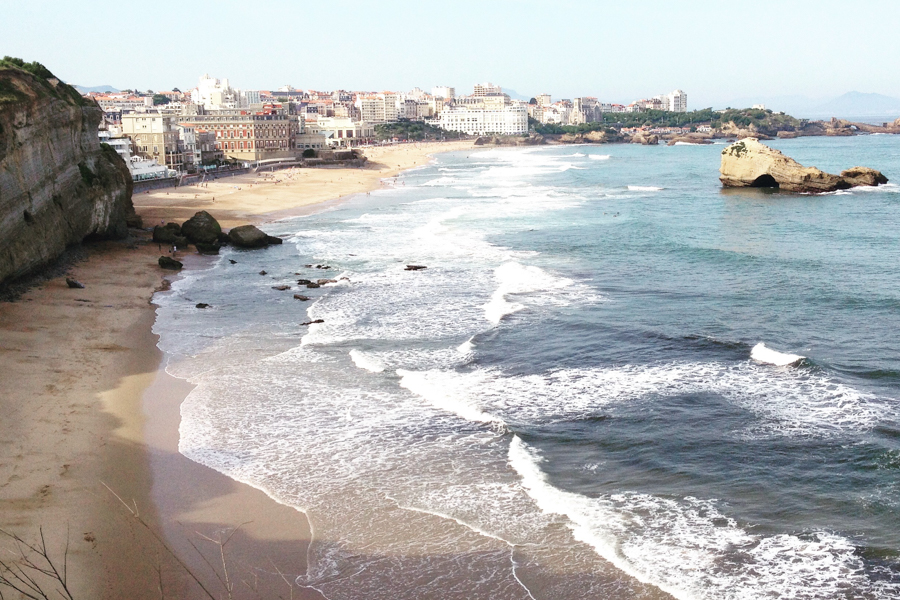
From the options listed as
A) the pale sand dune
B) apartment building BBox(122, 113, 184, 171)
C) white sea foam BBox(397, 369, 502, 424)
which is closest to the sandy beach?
white sea foam BBox(397, 369, 502, 424)

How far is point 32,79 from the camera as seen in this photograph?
2847 cm

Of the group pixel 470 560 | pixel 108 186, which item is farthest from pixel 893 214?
pixel 470 560

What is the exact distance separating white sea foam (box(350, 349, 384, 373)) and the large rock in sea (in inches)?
1895

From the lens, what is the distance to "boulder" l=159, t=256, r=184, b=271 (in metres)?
31.8

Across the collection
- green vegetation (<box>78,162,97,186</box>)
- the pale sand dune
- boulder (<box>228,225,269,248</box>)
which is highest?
green vegetation (<box>78,162,97,186</box>)

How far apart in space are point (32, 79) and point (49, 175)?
137 inches

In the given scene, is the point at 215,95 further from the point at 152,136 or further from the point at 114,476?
the point at 114,476

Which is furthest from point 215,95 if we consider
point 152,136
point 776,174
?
point 776,174

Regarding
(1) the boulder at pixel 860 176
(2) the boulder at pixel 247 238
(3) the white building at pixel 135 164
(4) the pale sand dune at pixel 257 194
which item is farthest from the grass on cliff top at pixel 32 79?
(1) the boulder at pixel 860 176

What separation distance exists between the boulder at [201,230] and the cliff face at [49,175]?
2709 mm

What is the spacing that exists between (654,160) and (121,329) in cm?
10236

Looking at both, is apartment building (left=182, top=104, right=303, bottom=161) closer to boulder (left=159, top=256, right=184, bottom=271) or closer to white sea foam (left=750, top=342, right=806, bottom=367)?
boulder (left=159, top=256, right=184, bottom=271)

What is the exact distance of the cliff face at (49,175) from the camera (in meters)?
24.1

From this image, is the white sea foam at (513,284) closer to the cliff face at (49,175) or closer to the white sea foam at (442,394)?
the white sea foam at (442,394)
